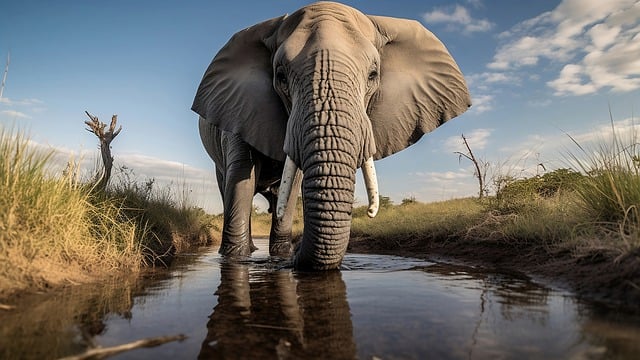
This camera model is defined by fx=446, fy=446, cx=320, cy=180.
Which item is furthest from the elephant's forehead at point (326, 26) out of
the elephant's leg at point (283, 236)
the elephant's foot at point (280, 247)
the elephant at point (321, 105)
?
the elephant's foot at point (280, 247)

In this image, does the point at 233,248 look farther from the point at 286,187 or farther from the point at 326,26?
the point at 326,26

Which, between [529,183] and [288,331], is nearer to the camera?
[288,331]

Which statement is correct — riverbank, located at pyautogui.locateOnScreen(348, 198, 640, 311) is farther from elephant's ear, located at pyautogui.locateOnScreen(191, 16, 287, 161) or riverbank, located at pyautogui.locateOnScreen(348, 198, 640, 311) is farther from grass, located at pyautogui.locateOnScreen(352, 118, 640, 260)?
elephant's ear, located at pyautogui.locateOnScreen(191, 16, 287, 161)

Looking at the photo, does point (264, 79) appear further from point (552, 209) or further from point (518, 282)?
point (552, 209)

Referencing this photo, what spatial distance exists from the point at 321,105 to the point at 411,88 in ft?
7.09

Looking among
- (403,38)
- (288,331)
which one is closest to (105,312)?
(288,331)

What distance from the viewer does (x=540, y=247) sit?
459 cm

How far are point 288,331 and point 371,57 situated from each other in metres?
3.52

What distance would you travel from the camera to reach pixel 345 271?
4180mm

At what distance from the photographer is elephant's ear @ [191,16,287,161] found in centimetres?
523

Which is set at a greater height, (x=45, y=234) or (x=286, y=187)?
(x=286, y=187)

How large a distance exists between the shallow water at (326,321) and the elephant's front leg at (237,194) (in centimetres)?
241

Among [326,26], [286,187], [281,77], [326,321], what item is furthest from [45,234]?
[326,26]

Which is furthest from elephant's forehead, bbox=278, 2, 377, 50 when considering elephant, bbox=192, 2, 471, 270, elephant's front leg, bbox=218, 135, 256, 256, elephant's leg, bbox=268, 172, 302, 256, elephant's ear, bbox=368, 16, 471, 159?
elephant's leg, bbox=268, 172, 302, 256
